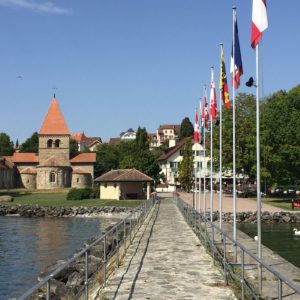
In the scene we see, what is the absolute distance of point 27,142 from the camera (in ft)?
513

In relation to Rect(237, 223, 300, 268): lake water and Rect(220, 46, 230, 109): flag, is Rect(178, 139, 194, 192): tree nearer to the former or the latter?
Rect(237, 223, 300, 268): lake water

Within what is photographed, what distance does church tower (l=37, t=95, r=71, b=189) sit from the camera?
349 ft

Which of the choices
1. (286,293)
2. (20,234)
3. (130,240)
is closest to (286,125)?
(20,234)

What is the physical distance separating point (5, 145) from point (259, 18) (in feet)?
484

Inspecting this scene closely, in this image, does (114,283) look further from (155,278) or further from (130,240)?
(130,240)

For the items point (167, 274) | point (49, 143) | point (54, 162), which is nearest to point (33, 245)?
point (167, 274)

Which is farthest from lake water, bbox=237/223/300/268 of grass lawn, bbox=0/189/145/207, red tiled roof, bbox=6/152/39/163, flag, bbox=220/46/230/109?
red tiled roof, bbox=6/152/39/163

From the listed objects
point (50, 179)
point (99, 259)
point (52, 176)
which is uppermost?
point (52, 176)

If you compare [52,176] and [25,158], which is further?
[25,158]

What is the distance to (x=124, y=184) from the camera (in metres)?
72.1

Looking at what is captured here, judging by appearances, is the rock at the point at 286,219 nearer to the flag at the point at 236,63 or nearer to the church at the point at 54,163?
the flag at the point at 236,63

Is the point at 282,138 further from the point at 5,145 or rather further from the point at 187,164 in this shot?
the point at 5,145

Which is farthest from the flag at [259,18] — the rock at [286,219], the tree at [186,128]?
the tree at [186,128]

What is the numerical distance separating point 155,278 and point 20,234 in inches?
1284
